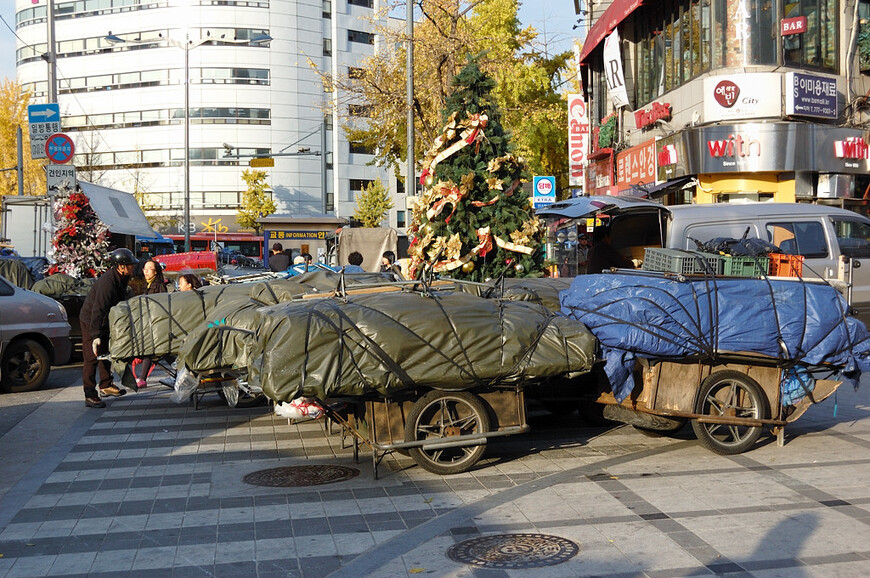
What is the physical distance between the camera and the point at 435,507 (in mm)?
6414

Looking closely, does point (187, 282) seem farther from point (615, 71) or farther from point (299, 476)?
point (615, 71)

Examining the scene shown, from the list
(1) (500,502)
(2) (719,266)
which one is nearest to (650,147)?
(2) (719,266)

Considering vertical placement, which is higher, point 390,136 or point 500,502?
point 390,136

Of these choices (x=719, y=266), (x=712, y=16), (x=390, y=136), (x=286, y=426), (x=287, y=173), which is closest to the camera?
(x=719, y=266)

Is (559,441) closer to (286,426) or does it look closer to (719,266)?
(719,266)

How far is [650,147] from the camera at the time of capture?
A: 24.3 meters

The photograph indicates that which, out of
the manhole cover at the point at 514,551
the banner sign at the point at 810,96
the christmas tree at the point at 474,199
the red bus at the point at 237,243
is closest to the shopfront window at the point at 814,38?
the banner sign at the point at 810,96

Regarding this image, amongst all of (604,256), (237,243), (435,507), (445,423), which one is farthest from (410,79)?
(237,243)

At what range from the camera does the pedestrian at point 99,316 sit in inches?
439

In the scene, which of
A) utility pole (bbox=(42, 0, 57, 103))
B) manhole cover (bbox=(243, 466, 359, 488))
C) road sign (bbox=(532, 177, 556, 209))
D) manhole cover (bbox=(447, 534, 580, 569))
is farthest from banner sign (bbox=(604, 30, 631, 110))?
manhole cover (bbox=(447, 534, 580, 569))

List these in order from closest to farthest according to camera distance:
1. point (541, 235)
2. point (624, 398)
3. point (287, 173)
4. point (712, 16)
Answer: point (624, 398), point (541, 235), point (712, 16), point (287, 173)

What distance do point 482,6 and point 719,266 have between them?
28.0 m

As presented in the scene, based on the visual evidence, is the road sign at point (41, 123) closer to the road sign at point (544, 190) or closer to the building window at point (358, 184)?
the road sign at point (544, 190)

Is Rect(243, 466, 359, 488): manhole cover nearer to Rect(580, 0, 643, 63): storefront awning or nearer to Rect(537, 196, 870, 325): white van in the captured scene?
Rect(537, 196, 870, 325): white van
